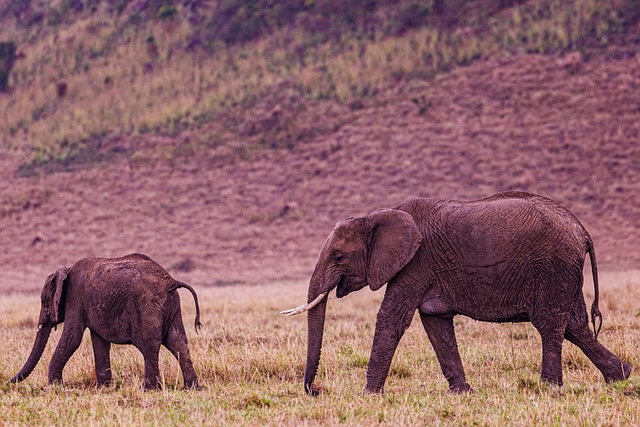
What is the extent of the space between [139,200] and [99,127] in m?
7.69

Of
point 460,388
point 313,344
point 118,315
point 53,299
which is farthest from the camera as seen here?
point 53,299

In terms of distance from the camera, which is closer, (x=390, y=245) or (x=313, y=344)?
(x=313, y=344)

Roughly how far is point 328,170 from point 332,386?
1153 inches

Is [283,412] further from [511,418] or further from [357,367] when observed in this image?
[357,367]

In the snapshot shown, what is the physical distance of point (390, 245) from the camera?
8.33 metres

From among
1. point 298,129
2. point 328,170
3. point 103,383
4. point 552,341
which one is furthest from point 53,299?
point 298,129

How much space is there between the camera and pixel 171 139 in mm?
41875

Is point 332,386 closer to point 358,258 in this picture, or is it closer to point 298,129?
point 358,258

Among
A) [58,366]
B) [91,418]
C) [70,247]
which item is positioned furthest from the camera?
[70,247]

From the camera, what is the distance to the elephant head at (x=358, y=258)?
8234 mm

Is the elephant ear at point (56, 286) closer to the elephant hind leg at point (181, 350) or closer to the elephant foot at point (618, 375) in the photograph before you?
the elephant hind leg at point (181, 350)

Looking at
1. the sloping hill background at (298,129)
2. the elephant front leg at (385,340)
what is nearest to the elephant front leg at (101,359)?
the elephant front leg at (385,340)

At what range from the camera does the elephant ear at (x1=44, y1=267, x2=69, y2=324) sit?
9.39m

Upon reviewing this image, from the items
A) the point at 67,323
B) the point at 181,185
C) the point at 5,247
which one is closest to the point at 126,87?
the point at 181,185
